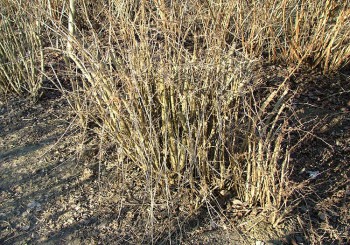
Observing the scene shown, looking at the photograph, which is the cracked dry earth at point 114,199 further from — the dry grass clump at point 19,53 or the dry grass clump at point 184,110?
the dry grass clump at point 19,53

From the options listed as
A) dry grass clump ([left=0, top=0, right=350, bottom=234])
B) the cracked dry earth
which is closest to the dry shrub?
dry grass clump ([left=0, top=0, right=350, bottom=234])

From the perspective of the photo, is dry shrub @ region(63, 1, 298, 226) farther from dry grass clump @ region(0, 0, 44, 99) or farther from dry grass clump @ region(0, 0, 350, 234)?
dry grass clump @ region(0, 0, 44, 99)

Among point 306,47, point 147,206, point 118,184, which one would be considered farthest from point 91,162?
point 306,47

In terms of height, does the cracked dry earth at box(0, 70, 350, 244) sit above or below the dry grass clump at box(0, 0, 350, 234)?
below

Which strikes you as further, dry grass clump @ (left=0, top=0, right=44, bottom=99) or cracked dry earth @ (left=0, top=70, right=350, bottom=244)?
dry grass clump @ (left=0, top=0, right=44, bottom=99)

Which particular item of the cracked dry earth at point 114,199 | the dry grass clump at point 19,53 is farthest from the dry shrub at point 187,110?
the dry grass clump at point 19,53

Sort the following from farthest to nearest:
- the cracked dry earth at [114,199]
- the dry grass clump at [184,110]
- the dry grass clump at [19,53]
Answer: the dry grass clump at [19,53]
the cracked dry earth at [114,199]
the dry grass clump at [184,110]

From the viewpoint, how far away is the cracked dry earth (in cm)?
243

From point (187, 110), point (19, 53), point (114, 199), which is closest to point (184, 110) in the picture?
point (187, 110)

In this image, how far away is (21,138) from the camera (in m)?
3.19

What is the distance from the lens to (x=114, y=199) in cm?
267

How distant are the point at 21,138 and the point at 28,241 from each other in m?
0.99

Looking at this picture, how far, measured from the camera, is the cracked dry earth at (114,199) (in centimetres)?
243

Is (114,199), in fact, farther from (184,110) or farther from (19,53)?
(19,53)
